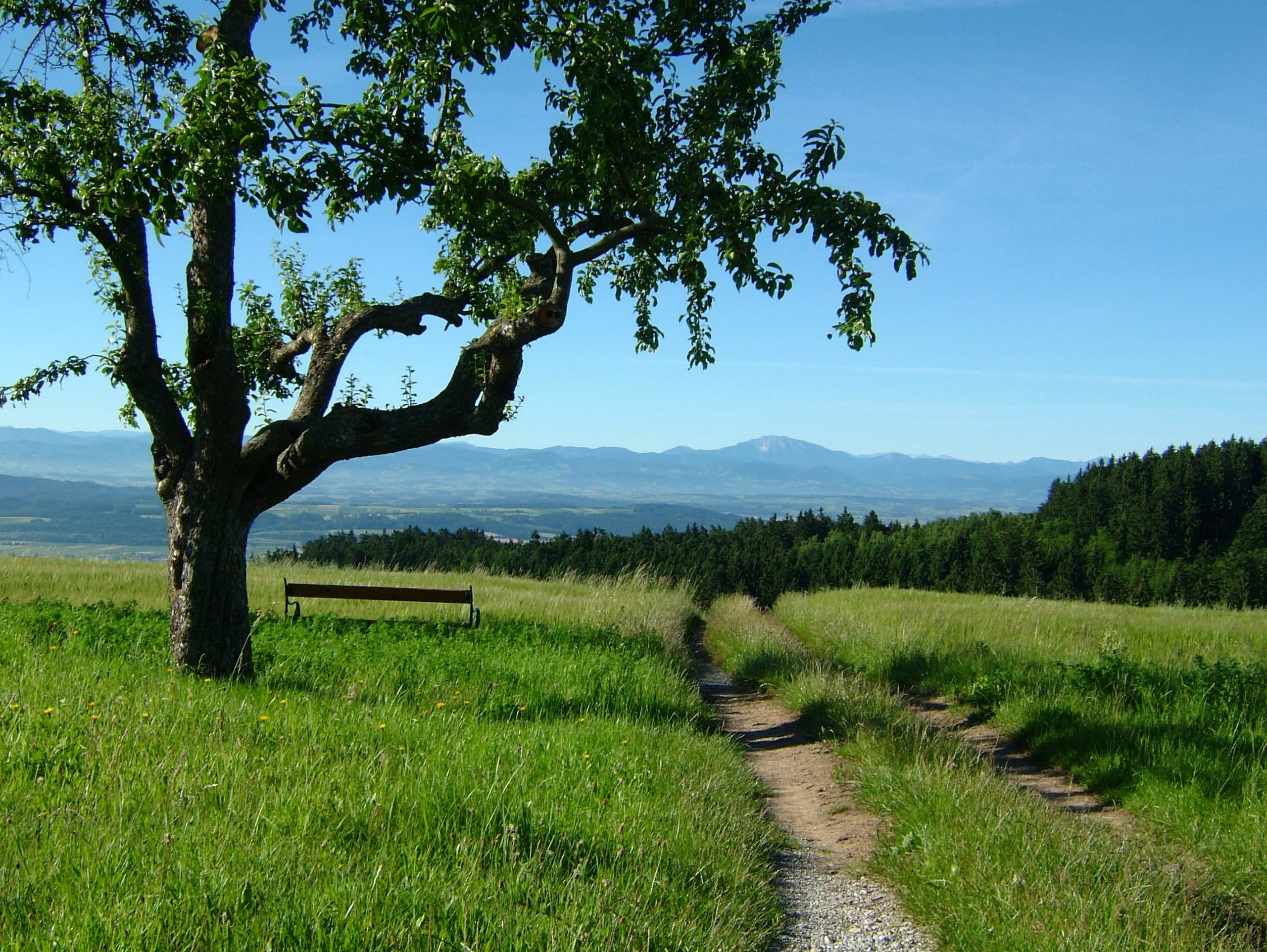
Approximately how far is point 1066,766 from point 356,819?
6.75 meters

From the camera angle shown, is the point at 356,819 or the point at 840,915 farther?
the point at 840,915

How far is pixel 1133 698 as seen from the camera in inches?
376

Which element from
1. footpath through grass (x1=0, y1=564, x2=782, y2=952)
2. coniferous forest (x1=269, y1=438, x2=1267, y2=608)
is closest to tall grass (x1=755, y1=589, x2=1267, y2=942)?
footpath through grass (x1=0, y1=564, x2=782, y2=952)

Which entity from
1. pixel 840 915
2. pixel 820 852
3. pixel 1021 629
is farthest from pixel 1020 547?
pixel 840 915

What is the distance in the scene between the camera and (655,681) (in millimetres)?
10242

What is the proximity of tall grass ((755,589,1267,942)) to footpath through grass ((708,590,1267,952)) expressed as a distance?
23 mm

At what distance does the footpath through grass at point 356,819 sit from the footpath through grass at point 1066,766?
1086 millimetres

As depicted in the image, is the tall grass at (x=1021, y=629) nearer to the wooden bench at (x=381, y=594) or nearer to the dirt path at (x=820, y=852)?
the dirt path at (x=820, y=852)

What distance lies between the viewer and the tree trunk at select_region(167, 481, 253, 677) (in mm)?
8789

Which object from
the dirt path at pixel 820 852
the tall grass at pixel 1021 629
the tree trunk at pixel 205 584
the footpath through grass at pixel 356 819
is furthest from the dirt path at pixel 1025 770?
the tree trunk at pixel 205 584

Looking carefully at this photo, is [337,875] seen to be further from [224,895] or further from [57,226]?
[57,226]

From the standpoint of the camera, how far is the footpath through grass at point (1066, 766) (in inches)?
178

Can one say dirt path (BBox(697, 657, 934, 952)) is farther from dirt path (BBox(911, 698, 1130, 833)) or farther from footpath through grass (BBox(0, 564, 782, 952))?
dirt path (BBox(911, 698, 1130, 833))

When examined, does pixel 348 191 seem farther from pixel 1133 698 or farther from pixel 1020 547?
pixel 1020 547
